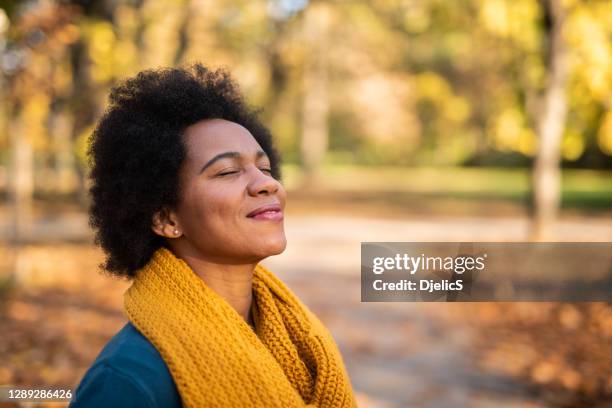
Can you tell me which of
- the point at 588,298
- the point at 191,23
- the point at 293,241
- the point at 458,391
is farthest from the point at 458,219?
the point at 458,391

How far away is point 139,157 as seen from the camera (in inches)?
79.4

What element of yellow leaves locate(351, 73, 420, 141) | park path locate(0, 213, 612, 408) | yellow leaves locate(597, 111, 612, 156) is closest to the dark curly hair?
park path locate(0, 213, 612, 408)

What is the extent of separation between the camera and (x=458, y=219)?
19422mm

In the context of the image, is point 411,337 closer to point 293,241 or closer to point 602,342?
point 602,342

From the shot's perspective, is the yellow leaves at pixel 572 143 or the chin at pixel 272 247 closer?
the chin at pixel 272 247

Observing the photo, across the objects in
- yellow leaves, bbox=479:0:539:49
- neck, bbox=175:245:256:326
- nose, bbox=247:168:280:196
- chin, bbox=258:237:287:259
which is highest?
yellow leaves, bbox=479:0:539:49

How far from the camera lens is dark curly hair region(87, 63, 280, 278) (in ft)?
6.57

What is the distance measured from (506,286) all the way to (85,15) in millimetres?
6496

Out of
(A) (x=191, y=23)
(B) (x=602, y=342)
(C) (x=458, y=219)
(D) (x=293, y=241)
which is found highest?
(A) (x=191, y=23)

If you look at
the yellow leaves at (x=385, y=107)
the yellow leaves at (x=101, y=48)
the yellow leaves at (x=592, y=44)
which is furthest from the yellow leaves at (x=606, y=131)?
the yellow leaves at (x=385, y=107)

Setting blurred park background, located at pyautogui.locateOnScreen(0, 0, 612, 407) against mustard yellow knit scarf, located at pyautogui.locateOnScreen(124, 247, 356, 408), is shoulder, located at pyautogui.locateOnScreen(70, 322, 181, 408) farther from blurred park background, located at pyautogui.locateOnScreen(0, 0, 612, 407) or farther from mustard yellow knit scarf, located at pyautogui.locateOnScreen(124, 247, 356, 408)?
blurred park background, located at pyautogui.locateOnScreen(0, 0, 612, 407)

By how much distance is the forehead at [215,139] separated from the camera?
2006 mm

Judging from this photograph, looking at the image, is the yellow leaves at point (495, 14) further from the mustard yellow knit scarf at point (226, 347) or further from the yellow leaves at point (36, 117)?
the mustard yellow knit scarf at point (226, 347)

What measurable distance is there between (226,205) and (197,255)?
0.18 m
